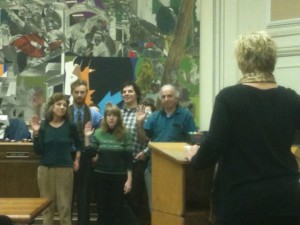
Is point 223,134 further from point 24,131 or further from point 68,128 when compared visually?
point 24,131

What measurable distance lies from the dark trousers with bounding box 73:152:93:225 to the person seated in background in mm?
1594

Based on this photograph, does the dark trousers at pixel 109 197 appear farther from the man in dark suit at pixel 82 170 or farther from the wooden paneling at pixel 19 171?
the wooden paneling at pixel 19 171

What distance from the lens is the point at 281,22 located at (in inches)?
277

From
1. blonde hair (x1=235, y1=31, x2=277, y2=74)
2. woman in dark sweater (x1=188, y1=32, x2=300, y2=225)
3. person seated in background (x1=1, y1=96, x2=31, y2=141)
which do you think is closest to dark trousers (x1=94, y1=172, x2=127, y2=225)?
person seated in background (x1=1, y1=96, x2=31, y2=141)

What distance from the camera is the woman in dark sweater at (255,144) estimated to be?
279cm

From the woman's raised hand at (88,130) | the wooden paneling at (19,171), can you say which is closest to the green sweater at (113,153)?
the woman's raised hand at (88,130)

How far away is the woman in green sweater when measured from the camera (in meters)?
6.71

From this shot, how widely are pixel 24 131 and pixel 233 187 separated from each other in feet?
19.9

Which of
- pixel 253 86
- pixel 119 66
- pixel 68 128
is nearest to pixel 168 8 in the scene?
pixel 119 66

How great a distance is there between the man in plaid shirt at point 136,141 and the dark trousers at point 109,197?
206 millimetres

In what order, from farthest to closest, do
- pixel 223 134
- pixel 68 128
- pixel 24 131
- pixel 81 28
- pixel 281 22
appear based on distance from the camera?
1. pixel 81 28
2. pixel 24 131
3. pixel 281 22
4. pixel 68 128
5. pixel 223 134

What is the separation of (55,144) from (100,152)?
51cm

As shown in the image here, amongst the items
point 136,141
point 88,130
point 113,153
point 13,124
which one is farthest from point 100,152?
point 13,124

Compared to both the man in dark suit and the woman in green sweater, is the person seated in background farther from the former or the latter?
the woman in green sweater
